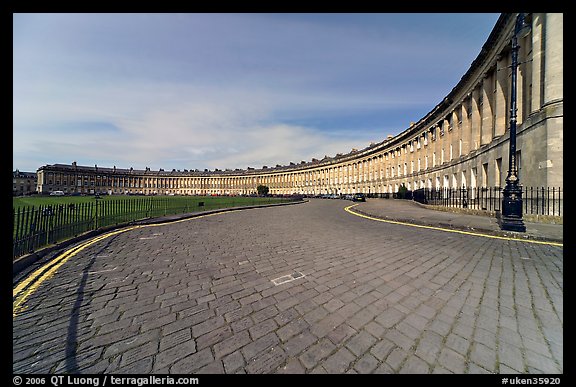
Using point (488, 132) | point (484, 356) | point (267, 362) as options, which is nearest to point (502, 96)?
point (488, 132)

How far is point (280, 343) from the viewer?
2186 mm

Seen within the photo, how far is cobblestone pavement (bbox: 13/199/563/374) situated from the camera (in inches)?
78.1

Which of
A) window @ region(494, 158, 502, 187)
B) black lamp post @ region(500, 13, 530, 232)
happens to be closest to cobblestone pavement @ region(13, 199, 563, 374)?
black lamp post @ region(500, 13, 530, 232)

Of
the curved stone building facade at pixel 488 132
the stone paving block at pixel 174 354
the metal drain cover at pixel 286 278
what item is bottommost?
the metal drain cover at pixel 286 278

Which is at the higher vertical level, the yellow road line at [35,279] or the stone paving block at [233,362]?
the stone paving block at [233,362]

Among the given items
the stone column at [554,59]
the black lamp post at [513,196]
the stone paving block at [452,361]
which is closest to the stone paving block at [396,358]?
the stone paving block at [452,361]

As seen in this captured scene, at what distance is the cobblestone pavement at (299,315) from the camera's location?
198 cm

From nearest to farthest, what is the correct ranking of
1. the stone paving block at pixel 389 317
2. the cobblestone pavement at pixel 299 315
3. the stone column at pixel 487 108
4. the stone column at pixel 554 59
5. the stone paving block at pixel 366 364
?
1. the stone paving block at pixel 366 364
2. the cobblestone pavement at pixel 299 315
3. the stone paving block at pixel 389 317
4. the stone column at pixel 554 59
5. the stone column at pixel 487 108

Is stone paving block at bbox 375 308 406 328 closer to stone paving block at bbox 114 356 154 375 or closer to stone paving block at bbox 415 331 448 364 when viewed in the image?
stone paving block at bbox 415 331 448 364

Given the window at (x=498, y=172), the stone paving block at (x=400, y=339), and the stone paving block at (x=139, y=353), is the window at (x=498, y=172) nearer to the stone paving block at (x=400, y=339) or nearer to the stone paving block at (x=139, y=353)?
the stone paving block at (x=400, y=339)

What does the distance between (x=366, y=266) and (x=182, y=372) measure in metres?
3.65
